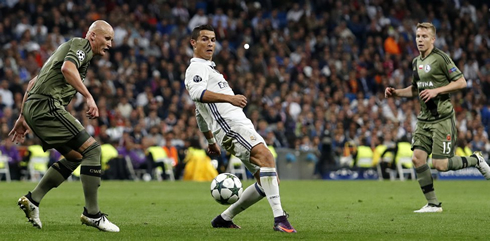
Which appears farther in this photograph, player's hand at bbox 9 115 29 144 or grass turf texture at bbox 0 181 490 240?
player's hand at bbox 9 115 29 144

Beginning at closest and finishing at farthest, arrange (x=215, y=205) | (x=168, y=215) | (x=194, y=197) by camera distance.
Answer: (x=168, y=215) < (x=215, y=205) < (x=194, y=197)

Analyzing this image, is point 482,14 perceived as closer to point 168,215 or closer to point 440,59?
point 440,59

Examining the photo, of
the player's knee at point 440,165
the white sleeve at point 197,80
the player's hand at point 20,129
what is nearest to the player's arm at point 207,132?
the white sleeve at point 197,80

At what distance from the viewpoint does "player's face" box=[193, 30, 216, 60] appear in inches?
330

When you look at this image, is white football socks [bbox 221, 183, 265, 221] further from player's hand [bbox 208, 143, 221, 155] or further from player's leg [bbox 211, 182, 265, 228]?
player's hand [bbox 208, 143, 221, 155]

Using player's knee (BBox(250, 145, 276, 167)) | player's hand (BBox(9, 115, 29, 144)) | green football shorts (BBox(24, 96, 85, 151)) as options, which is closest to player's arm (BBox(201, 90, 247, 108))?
player's knee (BBox(250, 145, 276, 167))

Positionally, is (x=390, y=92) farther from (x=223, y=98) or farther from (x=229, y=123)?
(x=223, y=98)

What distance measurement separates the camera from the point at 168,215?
10.4 m

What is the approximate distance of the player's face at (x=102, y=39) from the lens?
835 centimetres

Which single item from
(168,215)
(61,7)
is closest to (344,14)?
(61,7)

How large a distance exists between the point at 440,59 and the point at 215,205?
401 centimetres

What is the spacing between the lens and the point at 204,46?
8.39m

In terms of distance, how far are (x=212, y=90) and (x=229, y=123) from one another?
1.27 ft

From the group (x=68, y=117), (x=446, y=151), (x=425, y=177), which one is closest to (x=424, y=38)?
(x=446, y=151)
